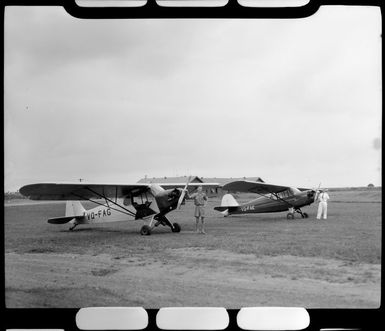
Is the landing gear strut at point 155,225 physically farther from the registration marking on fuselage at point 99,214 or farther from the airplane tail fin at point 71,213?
the airplane tail fin at point 71,213

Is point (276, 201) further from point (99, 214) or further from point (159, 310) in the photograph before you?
point (159, 310)

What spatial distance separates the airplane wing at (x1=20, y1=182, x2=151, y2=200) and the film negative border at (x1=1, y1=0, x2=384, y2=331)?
21.7 ft

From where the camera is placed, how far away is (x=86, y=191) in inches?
390

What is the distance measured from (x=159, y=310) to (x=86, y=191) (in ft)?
27.6

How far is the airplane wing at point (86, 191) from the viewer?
8844mm

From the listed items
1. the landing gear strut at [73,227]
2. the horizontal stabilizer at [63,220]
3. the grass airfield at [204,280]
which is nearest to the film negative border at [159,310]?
the grass airfield at [204,280]

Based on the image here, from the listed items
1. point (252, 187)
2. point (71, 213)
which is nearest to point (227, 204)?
A: point (252, 187)

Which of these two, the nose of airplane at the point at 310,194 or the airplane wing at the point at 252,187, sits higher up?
the airplane wing at the point at 252,187

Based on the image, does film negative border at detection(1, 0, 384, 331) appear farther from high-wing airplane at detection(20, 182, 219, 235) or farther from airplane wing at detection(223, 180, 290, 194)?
airplane wing at detection(223, 180, 290, 194)

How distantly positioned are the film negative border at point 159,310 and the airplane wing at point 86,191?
6.61 meters

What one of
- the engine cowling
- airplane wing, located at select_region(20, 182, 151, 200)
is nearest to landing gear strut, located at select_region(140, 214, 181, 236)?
the engine cowling

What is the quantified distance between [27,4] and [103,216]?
10.0 metres

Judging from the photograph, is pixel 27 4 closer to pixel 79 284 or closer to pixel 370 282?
pixel 79 284

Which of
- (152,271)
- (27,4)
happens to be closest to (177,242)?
(152,271)
